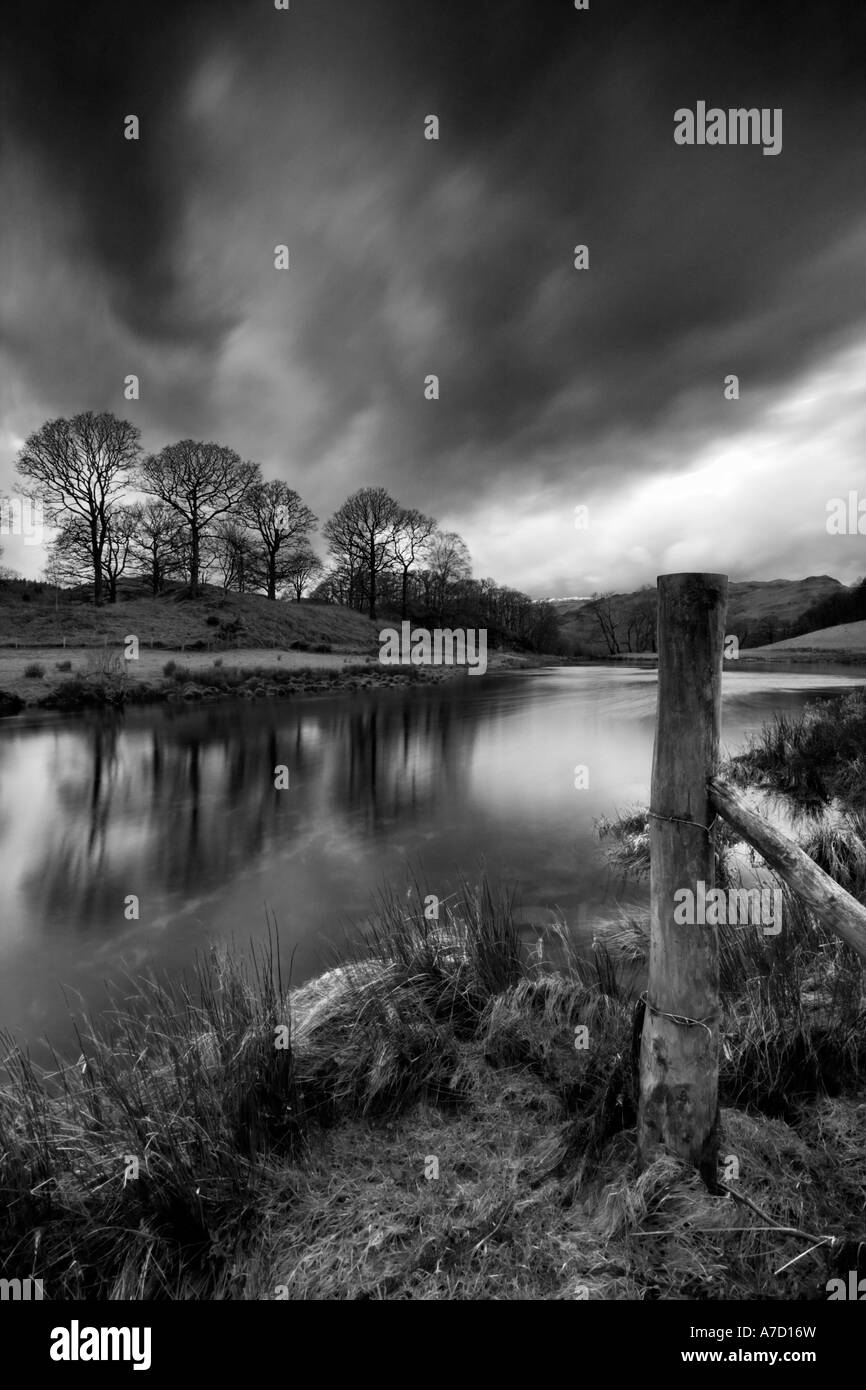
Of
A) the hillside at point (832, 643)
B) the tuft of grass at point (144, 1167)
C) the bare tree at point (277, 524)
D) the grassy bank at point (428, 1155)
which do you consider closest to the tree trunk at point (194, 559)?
the bare tree at point (277, 524)

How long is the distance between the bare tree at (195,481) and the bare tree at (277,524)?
4.37m

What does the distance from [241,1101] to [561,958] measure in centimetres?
301

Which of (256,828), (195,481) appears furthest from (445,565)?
(256,828)

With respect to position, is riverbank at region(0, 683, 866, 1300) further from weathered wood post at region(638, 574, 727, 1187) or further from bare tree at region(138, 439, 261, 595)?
bare tree at region(138, 439, 261, 595)

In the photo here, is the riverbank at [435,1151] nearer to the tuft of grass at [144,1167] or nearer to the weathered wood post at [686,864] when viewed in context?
the tuft of grass at [144,1167]

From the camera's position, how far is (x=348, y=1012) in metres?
3.43

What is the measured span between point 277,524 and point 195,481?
9.50 meters

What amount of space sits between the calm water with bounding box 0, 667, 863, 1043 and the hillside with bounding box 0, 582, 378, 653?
1627 centimetres

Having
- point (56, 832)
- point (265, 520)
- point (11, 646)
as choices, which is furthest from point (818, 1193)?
point (265, 520)

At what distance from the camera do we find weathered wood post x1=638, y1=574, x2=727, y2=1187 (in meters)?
2.22

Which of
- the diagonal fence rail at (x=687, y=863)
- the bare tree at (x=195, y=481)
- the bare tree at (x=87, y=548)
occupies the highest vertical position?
the bare tree at (x=195, y=481)

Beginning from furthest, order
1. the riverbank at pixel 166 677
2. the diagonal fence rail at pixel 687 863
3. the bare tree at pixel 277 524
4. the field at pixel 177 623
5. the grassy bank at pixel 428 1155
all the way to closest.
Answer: the bare tree at pixel 277 524, the field at pixel 177 623, the riverbank at pixel 166 677, the diagonal fence rail at pixel 687 863, the grassy bank at pixel 428 1155

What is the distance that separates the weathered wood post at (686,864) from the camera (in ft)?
7.30

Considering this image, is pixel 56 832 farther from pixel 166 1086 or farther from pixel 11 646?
pixel 11 646
